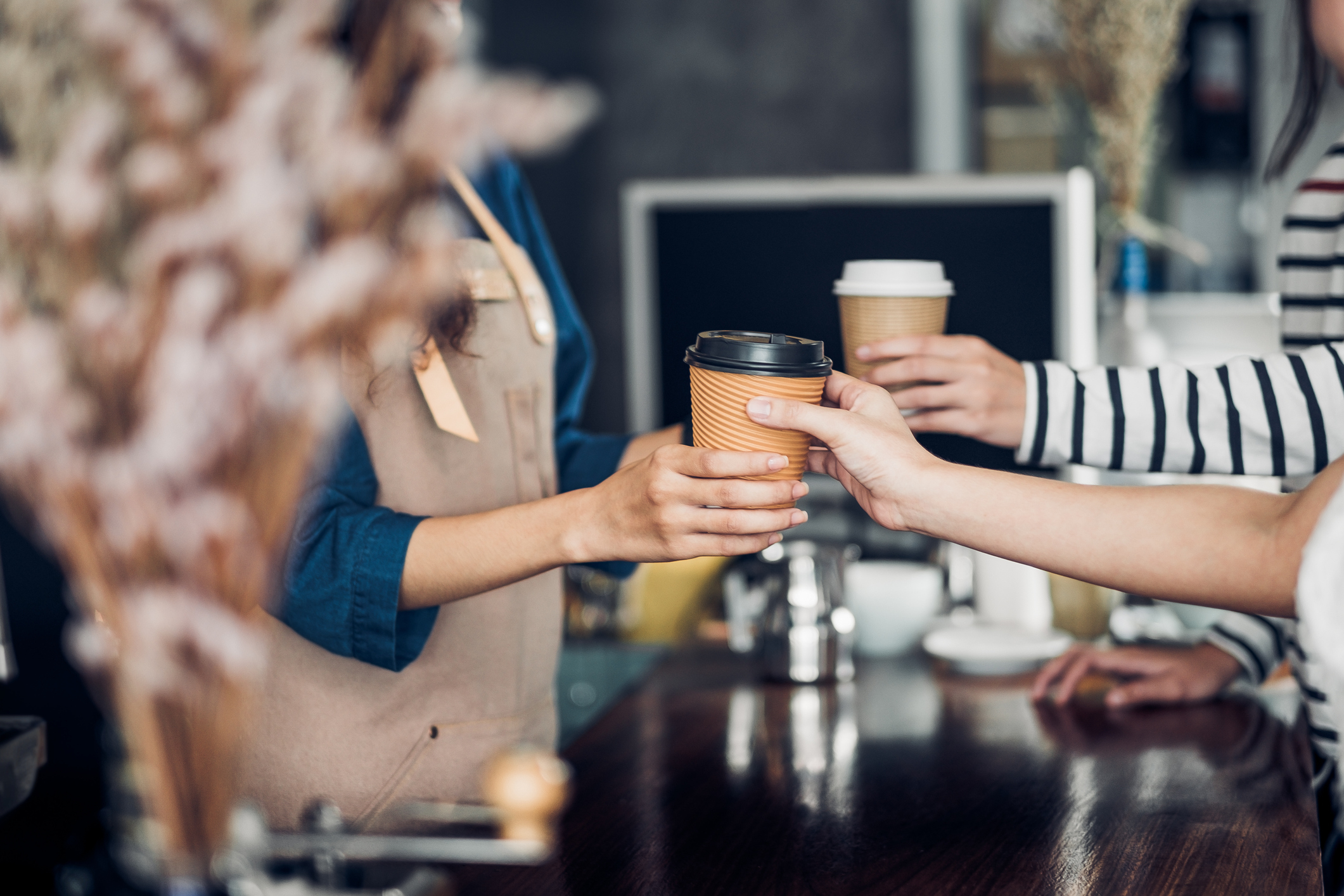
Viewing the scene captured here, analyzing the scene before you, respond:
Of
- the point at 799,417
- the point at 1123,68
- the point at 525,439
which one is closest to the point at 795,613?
the point at 525,439

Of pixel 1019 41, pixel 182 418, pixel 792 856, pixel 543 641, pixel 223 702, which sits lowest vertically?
pixel 792 856

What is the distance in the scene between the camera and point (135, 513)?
1.51 ft

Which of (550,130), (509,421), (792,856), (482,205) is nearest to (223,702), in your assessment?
(550,130)

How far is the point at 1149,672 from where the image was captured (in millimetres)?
1303

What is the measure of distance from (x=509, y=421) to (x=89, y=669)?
661 mm

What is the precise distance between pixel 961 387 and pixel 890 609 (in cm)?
47

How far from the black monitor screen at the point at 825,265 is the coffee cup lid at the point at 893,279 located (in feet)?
1.05

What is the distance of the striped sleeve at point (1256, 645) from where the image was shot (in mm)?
1278

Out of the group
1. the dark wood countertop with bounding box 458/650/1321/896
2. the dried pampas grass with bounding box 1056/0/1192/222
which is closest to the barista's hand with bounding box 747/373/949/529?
the dark wood countertop with bounding box 458/650/1321/896

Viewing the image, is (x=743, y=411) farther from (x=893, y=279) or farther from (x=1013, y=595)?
(x=1013, y=595)

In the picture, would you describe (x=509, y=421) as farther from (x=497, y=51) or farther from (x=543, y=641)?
(x=497, y=51)

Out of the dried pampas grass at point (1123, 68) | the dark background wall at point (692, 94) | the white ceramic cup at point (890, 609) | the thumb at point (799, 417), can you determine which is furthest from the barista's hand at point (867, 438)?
the dark background wall at point (692, 94)

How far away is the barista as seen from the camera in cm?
82

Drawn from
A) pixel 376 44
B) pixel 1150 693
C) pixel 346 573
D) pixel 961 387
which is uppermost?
pixel 376 44
